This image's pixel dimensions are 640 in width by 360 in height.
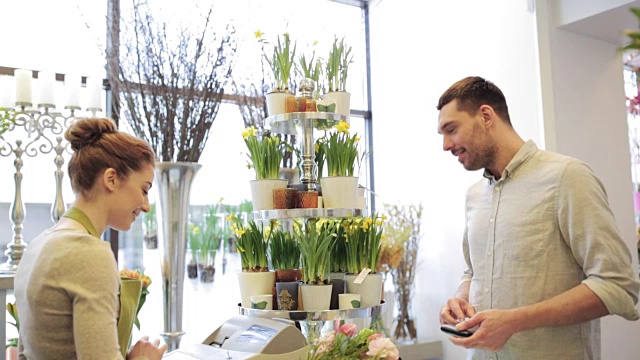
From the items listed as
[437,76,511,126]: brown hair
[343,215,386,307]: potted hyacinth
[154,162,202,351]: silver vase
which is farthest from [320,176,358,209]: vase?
[154,162,202,351]: silver vase

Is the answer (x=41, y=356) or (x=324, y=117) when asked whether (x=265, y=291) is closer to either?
(x=324, y=117)

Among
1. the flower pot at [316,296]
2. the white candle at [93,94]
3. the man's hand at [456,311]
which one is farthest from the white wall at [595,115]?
the white candle at [93,94]

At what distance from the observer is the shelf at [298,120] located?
2240mm

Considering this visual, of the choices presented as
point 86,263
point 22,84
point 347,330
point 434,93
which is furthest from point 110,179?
point 434,93

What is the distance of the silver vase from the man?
135 centimetres

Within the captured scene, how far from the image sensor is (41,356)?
4.25 ft

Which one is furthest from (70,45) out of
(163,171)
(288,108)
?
(288,108)

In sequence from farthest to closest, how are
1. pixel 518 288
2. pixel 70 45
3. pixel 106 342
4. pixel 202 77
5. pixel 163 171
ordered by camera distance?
pixel 70 45
pixel 202 77
pixel 163 171
pixel 518 288
pixel 106 342

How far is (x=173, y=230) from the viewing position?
2.84 meters

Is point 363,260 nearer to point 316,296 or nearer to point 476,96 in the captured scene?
point 316,296

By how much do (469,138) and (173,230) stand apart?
153 centimetres

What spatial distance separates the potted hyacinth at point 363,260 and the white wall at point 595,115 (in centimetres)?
178

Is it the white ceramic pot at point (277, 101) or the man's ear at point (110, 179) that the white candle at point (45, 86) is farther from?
the man's ear at point (110, 179)

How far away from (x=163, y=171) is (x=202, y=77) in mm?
568
